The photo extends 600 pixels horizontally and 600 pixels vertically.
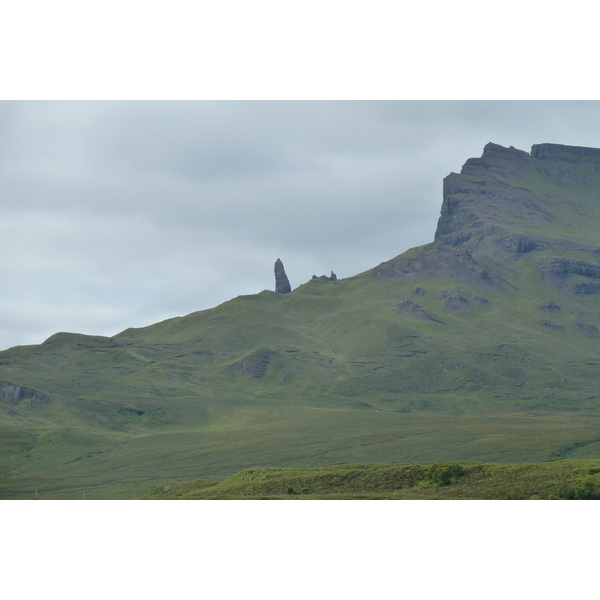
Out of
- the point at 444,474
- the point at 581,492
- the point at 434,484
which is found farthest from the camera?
the point at 444,474

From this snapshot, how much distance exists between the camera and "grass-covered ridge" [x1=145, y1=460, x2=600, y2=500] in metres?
95.2

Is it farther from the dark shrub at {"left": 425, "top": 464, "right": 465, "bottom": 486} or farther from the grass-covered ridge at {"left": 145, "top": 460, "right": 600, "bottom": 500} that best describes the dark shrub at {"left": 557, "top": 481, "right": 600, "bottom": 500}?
the dark shrub at {"left": 425, "top": 464, "right": 465, "bottom": 486}

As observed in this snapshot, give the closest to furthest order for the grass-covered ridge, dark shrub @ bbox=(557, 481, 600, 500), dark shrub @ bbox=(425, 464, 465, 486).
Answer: dark shrub @ bbox=(557, 481, 600, 500) < the grass-covered ridge < dark shrub @ bbox=(425, 464, 465, 486)

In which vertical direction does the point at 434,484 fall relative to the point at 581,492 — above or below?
above

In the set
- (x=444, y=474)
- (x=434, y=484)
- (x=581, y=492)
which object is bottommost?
(x=581, y=492)

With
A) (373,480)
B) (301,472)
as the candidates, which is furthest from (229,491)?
(373,480)

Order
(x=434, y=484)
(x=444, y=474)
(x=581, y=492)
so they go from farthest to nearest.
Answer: (x=444, y=474)
(x=434, y=484)
(x=581, y=492)

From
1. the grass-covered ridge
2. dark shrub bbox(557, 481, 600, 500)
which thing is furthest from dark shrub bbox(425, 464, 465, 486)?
dark shrub bbox(557, 481, 600, 500)

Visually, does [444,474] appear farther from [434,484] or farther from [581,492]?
[581,492]

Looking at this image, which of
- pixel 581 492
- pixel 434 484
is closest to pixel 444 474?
pixel 434 484

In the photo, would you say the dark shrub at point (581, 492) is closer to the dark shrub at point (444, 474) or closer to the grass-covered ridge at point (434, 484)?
the grass-covered ridge at point (434, 484)

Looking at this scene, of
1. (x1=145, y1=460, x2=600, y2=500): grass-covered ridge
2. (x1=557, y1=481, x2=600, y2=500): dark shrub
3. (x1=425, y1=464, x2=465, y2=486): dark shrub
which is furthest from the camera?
(x1=425, y1=464, x2=465, y2=486): dark shrub

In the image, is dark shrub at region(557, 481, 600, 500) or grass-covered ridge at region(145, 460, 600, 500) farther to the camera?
grass-covered ridge at region(145, 460, 600, 500)

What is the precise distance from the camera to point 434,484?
108 m
